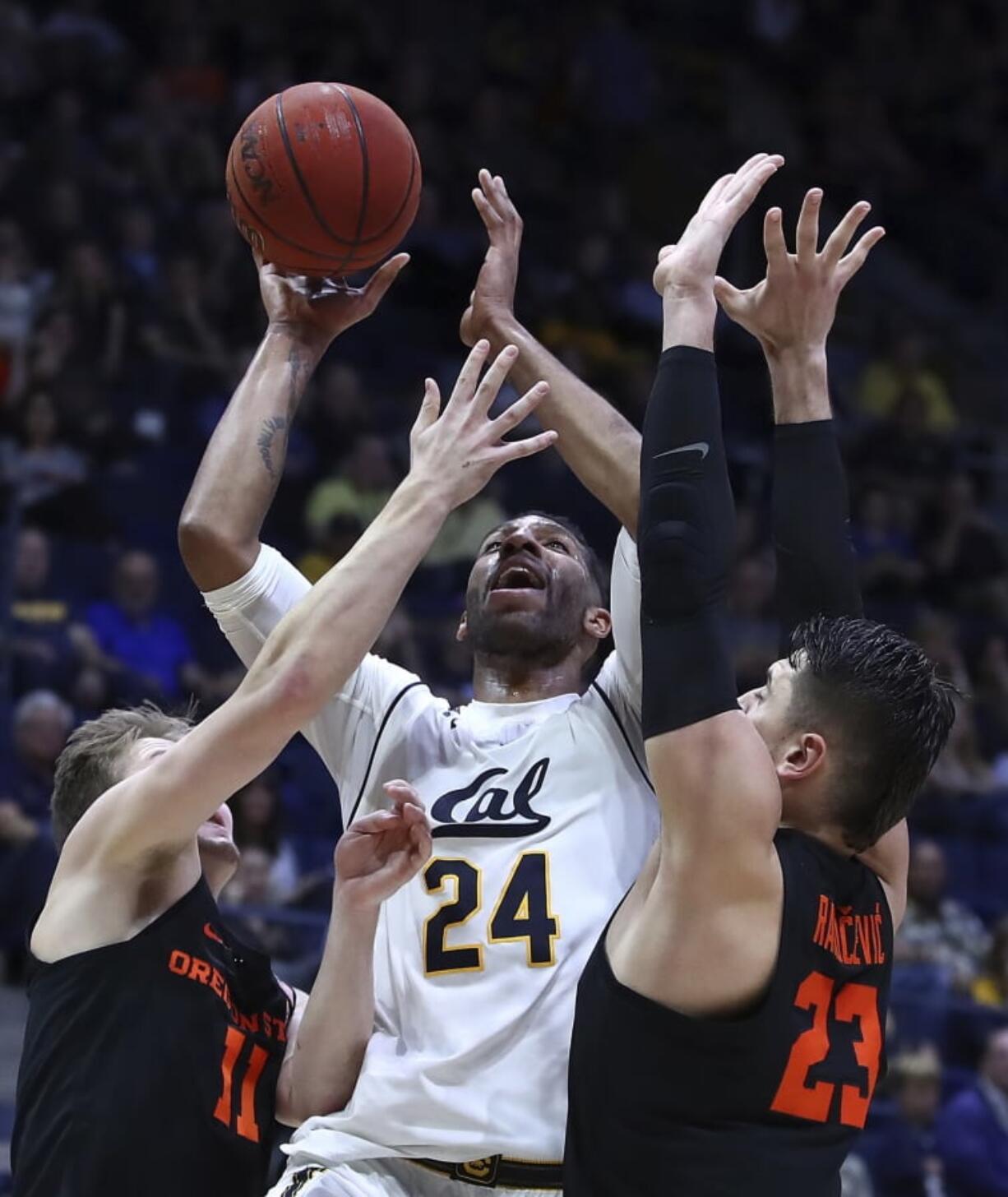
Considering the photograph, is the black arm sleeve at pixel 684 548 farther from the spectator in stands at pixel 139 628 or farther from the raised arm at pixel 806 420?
the spectator in stands at pixel 139 628

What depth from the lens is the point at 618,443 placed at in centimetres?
390

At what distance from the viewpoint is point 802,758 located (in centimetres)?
313

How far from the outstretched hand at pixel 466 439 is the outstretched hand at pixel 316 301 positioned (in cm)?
74

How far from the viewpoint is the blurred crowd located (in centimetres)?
886

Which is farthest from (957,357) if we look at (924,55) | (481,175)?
(481,175)

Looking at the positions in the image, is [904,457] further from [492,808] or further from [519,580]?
[492,808]

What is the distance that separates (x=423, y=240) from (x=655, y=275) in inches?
358

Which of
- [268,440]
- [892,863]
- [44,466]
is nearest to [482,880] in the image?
[892,863]

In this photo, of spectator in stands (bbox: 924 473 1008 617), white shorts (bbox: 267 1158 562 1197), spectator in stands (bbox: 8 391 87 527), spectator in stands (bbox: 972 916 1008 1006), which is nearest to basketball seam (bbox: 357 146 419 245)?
white shorts (bbox: 267 1158 562 1197)

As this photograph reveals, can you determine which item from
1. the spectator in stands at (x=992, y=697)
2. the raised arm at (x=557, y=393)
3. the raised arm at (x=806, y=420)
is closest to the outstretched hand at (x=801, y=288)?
the raised arm at (x=806, y=420)

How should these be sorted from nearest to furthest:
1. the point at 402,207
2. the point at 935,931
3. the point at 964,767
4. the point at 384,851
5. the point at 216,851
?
the point at 384,851 → the point at 216,851 → the point at 402,207 → the point at 935,931 → the point at 964,767

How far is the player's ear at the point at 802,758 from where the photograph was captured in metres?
3.12

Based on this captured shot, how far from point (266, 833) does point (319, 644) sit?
5428mm

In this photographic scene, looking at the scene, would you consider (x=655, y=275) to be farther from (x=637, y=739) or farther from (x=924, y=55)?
(x=924, y=55)
